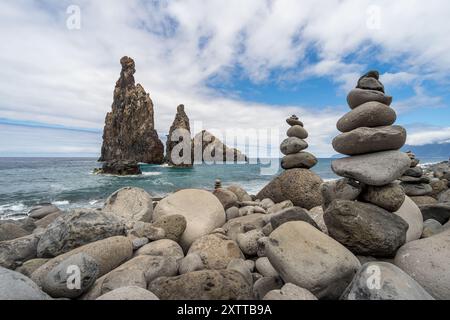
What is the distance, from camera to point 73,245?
5.47 meters

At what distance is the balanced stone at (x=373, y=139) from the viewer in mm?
5227

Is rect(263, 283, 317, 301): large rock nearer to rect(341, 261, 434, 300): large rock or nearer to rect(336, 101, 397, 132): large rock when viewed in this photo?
rect(341, 261, 434, 300): large rock

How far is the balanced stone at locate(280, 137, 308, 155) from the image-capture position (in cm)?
1038

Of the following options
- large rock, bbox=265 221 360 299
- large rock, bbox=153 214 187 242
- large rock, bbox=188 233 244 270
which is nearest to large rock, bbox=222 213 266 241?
large rock, bbox=188 233 244 270

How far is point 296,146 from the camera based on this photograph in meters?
10.4

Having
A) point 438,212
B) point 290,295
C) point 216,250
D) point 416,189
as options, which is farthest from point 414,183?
point 290,295

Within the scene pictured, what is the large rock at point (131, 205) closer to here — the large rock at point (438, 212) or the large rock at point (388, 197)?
the large rock at point (388, 197)

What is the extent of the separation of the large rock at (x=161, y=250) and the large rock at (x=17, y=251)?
262 centimetres

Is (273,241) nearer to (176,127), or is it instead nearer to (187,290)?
(187,290)

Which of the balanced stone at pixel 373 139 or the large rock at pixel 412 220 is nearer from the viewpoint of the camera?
the balanced stone at pixel 373 139

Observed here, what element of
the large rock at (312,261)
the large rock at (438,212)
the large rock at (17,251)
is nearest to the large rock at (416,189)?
the large rock at (438,212)

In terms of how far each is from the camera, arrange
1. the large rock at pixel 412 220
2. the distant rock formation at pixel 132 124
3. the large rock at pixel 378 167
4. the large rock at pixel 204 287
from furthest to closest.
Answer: the distant rock formation at pixel 132 124, the large rock at pixel 412 220, the large rock at pixel 378 167, the large rock at pixel 204 287
